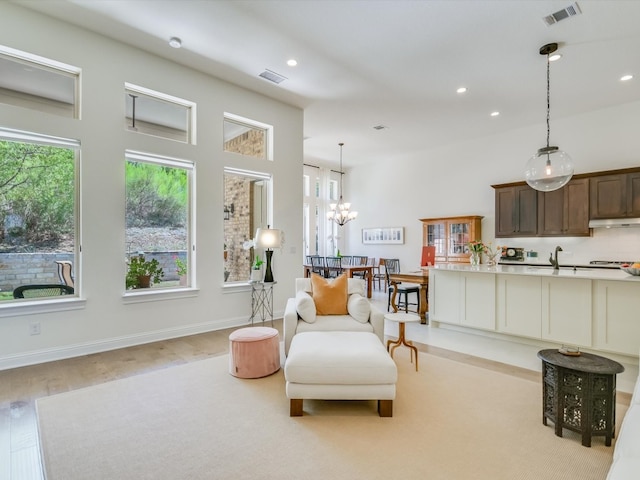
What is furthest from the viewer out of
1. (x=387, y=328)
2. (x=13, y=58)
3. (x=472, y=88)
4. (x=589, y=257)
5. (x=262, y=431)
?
(x=589, y=257)

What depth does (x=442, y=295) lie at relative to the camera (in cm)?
494

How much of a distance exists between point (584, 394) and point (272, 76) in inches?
191

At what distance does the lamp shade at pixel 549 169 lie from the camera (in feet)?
11.9

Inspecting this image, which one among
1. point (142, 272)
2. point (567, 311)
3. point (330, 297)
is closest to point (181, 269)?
point (142, 272)

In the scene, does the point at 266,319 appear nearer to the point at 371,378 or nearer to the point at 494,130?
the point at 371,378

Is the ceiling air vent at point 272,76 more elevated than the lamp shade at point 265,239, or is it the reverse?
the ceiling air vent at point 272,76

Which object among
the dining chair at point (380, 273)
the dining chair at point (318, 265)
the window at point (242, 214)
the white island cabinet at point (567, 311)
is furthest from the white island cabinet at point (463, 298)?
the dining chair at point (380, 273)

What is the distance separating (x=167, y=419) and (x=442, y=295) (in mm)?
3888

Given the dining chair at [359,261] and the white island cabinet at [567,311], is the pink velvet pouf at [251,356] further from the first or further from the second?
the dining chair at [359,261]

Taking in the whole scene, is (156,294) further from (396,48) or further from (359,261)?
(359,261)

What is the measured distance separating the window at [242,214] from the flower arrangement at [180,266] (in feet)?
1.97

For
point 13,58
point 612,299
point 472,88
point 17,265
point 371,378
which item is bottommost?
point 371,378

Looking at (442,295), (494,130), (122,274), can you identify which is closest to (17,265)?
(122,274)

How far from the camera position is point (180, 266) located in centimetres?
466
